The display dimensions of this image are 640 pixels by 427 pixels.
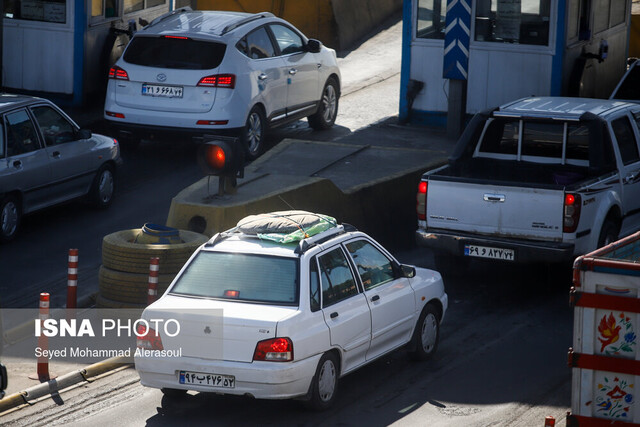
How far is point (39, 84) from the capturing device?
64.5ft

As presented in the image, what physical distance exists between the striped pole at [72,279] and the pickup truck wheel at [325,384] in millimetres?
2958

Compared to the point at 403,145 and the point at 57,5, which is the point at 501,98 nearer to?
the point at 403,145

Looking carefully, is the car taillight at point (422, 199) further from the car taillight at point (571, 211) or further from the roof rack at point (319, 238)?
the roof rack at point (319, 238)

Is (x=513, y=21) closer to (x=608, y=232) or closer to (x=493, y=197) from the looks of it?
(x=608, y=232)

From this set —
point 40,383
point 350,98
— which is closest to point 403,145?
point 350,98

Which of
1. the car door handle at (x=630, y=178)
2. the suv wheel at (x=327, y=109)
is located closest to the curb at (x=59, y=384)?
the car door handle at (x=630, y=178)

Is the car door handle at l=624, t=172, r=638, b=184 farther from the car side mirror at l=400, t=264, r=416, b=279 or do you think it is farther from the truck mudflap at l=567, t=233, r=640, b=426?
the truck mudflap at l=567, t=233, r=640, b=426

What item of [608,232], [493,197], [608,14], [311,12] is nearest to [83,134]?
[493,197]

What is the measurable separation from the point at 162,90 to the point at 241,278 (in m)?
7.64

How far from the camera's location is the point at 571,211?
40.0 feet

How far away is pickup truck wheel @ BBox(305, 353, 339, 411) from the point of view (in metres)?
9.36

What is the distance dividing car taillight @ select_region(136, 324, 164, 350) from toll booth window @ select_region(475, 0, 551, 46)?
1175 cm

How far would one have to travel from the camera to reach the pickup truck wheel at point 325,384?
30.7ft

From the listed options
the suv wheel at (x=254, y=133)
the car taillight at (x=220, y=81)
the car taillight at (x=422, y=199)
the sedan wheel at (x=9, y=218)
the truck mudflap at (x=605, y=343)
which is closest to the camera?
the truck mudflap at (x=605, y=343)
